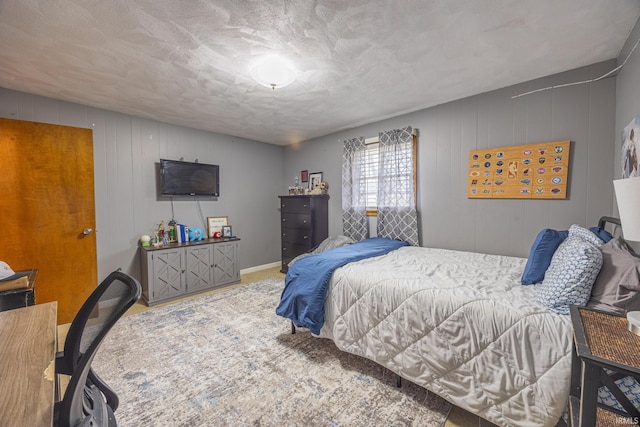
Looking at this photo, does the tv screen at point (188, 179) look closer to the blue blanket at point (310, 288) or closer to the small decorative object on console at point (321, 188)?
the small decorative object on console at point (321, 188)

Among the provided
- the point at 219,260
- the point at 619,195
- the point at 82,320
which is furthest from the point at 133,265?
the point at 619,195

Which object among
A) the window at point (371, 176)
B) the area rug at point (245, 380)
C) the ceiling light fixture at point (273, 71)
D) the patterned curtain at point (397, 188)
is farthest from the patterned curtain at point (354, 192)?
the ceiling light fixture at point (273, 71)

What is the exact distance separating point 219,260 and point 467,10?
3.92 metres

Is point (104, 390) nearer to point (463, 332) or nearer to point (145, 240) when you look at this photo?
point (463, 332)

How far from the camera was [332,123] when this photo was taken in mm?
3906

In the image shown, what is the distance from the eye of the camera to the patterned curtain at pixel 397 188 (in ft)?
11.2

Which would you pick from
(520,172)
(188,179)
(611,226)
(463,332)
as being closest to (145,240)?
(188,179)

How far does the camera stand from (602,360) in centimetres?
82

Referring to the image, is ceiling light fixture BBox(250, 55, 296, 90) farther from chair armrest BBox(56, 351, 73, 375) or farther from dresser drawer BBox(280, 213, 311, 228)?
dresser drawer BBox(280, 213, 311, 228)

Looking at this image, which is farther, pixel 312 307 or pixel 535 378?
pixel 312 307

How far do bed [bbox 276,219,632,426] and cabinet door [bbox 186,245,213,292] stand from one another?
7.53 feet

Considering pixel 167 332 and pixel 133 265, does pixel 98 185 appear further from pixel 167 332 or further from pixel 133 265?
A: pixel 167 332

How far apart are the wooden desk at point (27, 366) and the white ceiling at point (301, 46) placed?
1752 millimetres

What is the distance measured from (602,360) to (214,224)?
439 cm
